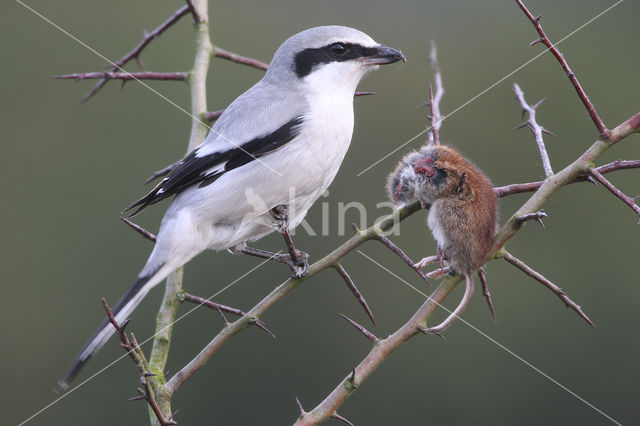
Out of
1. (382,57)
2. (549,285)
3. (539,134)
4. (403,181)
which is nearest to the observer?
(549,285)

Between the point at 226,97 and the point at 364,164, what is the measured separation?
1521 mm

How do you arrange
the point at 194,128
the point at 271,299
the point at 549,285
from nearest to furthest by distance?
1. the point at 549,285
2. the point at 271,299
3. the point at 194,128

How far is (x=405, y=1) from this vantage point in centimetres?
1090

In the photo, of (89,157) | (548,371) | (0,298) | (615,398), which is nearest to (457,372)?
(548,371)

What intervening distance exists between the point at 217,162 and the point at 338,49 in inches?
27.1

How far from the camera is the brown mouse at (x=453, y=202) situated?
2.36m

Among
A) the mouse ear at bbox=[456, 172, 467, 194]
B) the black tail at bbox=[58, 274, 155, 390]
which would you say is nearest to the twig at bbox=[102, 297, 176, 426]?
the black tail at bbox=[58, 274, 155, 390]

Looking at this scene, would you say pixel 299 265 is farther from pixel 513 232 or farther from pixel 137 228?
pixel 513 232

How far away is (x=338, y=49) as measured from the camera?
120 inches

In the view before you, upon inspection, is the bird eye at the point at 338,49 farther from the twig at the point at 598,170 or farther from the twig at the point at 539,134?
the twig at the point at 598,170

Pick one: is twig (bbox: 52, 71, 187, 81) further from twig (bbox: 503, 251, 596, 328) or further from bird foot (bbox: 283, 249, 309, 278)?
twig (bbox: 503, 251, 596, 328)

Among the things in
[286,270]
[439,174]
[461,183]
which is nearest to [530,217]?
[461,183]

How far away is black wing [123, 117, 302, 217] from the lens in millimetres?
2854

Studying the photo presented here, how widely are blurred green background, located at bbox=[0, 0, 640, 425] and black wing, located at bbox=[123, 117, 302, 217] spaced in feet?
8.69
